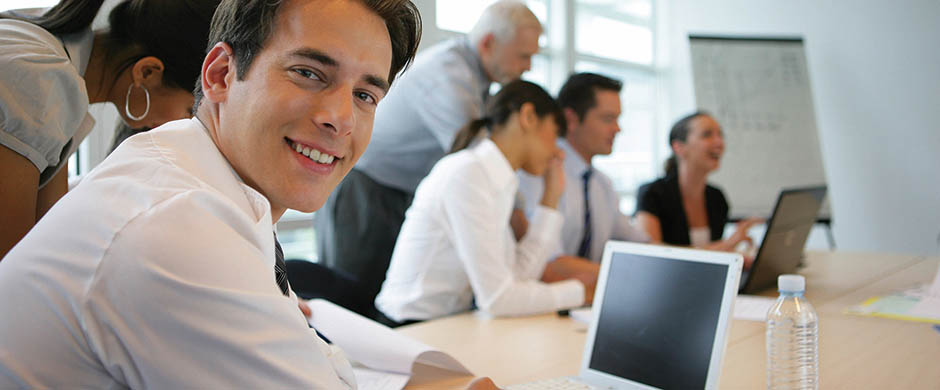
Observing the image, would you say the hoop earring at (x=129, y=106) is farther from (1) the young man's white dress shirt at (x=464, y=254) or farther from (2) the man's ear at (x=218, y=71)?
(1) the young man's white dress shirt at (x=464, y=254)

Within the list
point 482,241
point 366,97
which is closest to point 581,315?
point 482,241

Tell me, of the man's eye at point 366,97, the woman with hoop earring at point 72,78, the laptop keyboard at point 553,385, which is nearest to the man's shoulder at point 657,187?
the laptop keyboard at point 553,385

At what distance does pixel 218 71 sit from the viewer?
92 cm

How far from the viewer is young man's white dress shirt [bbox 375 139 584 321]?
72.9 inches

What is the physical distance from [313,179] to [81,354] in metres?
0.35

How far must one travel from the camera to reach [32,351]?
635 millimetres

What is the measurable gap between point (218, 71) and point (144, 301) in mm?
409

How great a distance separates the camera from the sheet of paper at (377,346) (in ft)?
3.99

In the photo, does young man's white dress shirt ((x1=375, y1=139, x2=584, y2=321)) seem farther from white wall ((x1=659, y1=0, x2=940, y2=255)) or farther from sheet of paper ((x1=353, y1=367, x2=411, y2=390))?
white wall ((x1=659, y1=0, x2=940, y2=255))

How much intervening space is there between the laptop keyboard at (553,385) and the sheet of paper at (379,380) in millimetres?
179

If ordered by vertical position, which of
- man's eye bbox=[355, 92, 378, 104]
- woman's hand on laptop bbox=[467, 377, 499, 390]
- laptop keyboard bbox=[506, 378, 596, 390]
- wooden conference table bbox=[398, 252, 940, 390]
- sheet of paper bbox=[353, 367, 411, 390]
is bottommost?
wooden conference table bbox=[398, 252, 940, 390]

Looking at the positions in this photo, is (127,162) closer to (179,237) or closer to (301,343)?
(179,237)

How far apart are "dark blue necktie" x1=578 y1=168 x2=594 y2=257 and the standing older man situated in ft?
1.70

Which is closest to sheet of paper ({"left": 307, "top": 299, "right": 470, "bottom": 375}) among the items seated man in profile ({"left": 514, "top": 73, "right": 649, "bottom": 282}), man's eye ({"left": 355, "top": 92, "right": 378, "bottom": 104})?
man's eye ({"left": 355, "top": 92, "right": 378, "bottom": 104})
